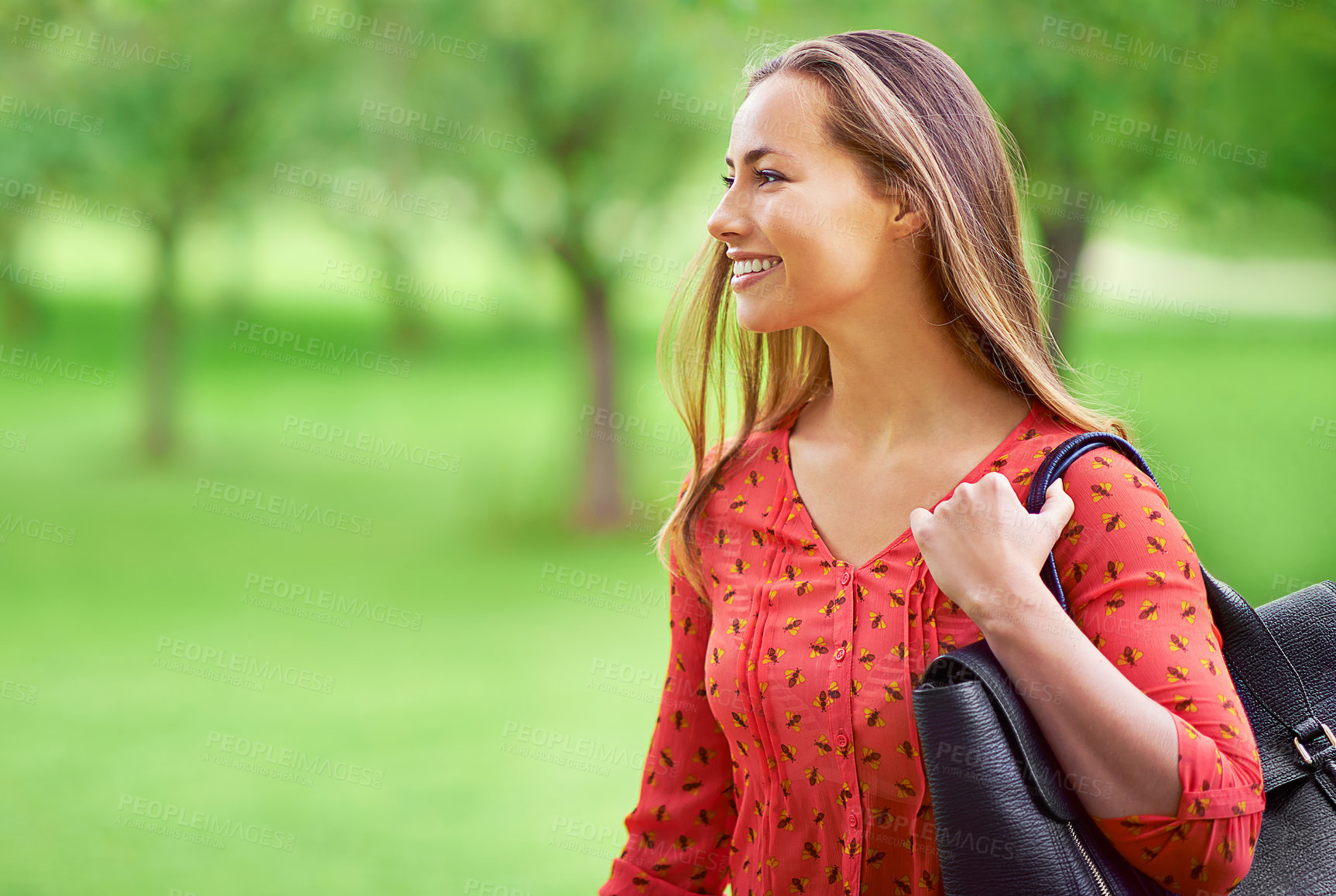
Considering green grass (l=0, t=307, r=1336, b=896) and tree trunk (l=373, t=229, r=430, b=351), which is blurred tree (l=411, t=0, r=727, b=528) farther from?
tree trunk (l=373, t=229, r=430, b=351)

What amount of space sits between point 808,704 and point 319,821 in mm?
4143

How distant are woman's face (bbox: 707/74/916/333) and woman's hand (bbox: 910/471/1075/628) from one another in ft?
0.91

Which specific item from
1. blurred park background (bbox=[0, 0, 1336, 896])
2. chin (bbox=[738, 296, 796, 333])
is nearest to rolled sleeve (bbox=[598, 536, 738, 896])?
chin (bbox=[738, 296, 796, 333])

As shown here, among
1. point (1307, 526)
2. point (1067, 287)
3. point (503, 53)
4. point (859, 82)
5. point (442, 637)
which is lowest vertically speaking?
point (442, 637)

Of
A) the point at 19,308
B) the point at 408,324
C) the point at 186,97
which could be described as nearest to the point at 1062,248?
the point at 186,97

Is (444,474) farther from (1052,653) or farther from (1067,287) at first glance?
(1052,653)

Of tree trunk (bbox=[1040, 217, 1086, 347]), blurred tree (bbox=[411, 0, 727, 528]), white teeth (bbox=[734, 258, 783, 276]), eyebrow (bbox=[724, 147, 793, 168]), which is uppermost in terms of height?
blurred tree (bbox=[411, 0, 727, 528])

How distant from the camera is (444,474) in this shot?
334 inches

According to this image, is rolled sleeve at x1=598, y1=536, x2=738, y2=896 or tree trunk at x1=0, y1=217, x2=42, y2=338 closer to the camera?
rolled sleeve at x1=598, y1=536, x2=738, y2=896

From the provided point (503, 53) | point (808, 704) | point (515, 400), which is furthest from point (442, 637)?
point (808, 704)

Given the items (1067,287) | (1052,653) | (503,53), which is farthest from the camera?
(503,53)

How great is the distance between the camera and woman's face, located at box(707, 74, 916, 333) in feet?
3.97

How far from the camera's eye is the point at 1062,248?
473 centimetres

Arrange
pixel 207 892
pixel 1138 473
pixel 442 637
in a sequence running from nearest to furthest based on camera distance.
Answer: pixel 1138 473
pixel 207 892
pixel 442 637
